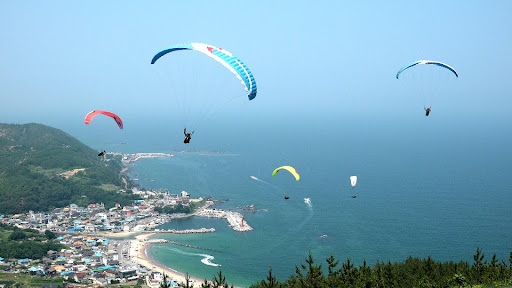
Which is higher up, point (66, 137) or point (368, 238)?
point (66, 137)

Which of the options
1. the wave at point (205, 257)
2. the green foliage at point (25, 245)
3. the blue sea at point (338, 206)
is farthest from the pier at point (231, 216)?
the green foliage at point (25, 245)

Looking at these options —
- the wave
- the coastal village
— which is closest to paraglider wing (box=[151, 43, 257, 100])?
the coastal village

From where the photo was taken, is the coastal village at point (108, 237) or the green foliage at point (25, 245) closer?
the coastal village at point (108, 237)

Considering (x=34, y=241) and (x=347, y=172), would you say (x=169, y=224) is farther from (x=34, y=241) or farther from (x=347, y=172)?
(x=347, y=172)

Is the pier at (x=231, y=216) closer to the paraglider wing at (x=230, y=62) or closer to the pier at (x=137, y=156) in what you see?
the paraglider wing at (x=230, y=62)

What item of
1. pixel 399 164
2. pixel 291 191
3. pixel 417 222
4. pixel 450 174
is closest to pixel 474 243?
pixel 417 222

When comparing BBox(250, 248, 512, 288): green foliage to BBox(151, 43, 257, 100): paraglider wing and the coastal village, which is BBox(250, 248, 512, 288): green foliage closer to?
BBox(151, 43, 257, 100): paraglider wing

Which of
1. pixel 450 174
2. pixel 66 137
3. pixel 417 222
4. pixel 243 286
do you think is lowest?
pixel 243 286

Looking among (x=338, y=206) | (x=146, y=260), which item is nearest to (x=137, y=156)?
(x=338, y=206)
